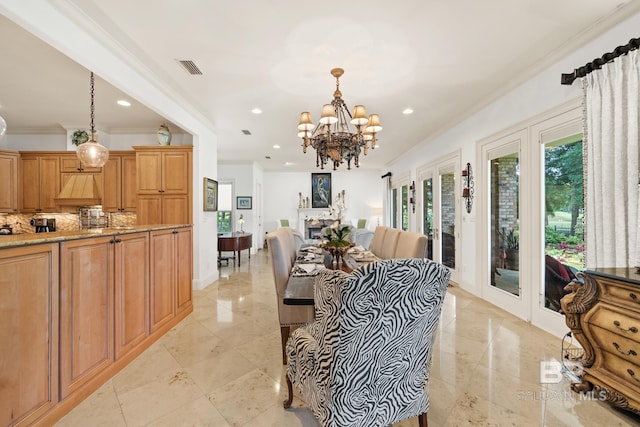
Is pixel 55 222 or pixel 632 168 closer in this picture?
pixel 632 168

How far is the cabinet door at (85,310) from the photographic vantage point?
163 cm

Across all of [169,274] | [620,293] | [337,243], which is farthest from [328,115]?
[620,293]

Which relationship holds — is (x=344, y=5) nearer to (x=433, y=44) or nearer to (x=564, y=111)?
(x=433, y=44)

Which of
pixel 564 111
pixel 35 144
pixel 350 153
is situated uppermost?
pixel 35 144

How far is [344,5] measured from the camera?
2000 mm

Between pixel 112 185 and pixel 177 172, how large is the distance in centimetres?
138

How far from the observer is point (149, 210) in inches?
170

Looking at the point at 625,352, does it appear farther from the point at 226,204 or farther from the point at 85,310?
the point at 226,204

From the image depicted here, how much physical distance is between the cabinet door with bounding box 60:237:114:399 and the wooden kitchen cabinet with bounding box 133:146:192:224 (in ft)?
7.83

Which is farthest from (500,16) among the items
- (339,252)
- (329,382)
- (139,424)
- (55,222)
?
(55,222)

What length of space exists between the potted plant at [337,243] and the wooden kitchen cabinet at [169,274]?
1586 mm

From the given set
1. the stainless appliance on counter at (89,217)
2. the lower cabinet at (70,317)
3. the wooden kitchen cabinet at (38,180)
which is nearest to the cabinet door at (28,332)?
the lower cabinet at (70,317)

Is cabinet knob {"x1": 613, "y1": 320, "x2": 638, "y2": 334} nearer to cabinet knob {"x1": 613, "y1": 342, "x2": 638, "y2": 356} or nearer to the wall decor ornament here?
cabinet knob {"x1": 613, "y1": 342, "x2": 638, "y2": 356}

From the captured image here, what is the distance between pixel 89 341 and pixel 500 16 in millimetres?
3819
